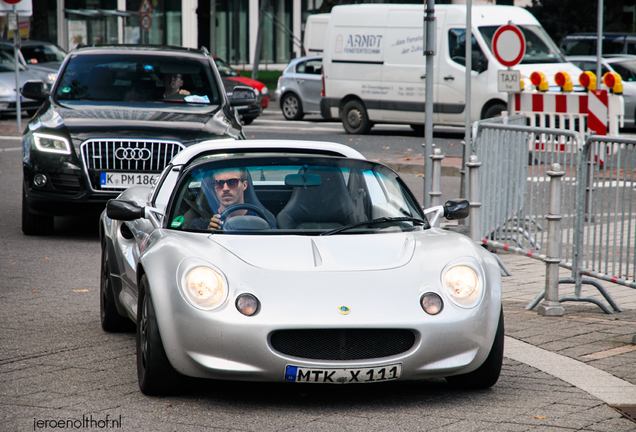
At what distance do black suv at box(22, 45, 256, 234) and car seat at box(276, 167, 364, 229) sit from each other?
440 cm

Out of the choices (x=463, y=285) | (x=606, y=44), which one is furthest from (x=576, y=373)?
(x=606, y=44)

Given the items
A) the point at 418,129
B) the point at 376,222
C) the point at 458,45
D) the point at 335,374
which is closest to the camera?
the point at 335,374

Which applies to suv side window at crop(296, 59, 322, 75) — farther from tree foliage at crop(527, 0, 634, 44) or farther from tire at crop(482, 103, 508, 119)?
tree foliage at crop(527, 0, 634, 44)

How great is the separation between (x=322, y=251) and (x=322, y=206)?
593mm

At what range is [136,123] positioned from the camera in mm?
9688

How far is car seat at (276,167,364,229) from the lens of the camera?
514 centimetres

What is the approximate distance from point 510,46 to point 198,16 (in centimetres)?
4060

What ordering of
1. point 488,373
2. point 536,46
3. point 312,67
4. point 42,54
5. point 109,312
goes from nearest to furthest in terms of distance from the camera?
point 488,373, point 109,312, point 536,46, point 312,67, point 42,54

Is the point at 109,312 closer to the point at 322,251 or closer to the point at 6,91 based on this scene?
the point at 322,251

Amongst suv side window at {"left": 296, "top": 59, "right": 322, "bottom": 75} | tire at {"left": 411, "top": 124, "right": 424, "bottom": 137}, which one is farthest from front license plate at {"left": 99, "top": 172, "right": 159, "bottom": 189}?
suv side window at {"left": 296, "top": 59, "right": 322, "bottom": 75}

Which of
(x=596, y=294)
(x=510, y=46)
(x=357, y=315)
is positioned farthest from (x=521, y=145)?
(x=510, y=46)

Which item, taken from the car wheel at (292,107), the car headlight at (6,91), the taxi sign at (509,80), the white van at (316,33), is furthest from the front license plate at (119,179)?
the white van at (316,33)

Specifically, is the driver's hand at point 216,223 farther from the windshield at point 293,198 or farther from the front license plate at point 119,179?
the front license plate at point 119,179

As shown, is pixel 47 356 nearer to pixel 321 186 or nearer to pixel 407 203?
pixel 321 186
